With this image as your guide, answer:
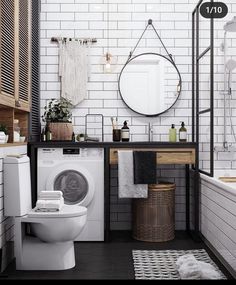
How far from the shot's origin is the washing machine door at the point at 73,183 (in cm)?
390

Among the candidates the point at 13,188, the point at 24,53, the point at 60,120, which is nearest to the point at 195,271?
the point at 13,188

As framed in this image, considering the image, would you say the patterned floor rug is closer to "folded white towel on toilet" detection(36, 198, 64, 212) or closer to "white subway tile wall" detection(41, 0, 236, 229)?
"folded white towel on toilet" detection(36, 198, 64, 212)

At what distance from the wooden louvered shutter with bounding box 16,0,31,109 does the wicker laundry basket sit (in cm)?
155

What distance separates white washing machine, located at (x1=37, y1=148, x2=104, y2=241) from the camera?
391 cm

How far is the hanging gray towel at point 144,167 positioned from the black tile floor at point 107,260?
650mm

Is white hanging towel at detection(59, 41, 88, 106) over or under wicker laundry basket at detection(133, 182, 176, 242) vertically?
over

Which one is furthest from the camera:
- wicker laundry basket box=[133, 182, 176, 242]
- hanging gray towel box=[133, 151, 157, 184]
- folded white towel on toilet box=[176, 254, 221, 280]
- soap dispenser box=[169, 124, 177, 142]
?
soap dispenser box=[169, 124, 177, 142]

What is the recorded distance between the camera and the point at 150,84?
15.0 ft

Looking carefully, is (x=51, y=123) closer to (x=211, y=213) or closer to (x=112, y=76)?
(x=112, y=76)

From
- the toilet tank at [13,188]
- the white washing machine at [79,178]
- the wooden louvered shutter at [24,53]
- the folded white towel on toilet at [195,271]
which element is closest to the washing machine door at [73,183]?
the white washing machine at [79,178]

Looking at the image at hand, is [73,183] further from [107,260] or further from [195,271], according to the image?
[195,271]

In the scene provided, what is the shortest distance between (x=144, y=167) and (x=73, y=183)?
0.74 meters

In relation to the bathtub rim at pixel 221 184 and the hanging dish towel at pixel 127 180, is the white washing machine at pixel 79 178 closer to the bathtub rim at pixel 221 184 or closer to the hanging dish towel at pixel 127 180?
the hanging dish towel at pixel 127 180

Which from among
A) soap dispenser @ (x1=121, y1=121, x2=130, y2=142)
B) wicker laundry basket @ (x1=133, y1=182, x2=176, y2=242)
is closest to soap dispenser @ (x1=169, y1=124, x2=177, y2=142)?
soap dispenser @ (x1=121, y1=121, x2=130, y2=142)
